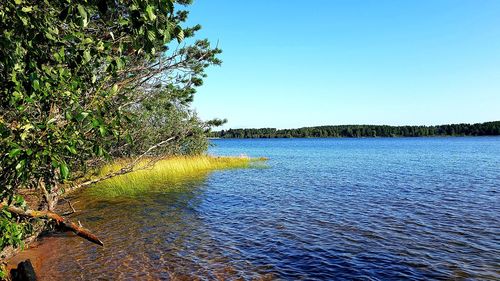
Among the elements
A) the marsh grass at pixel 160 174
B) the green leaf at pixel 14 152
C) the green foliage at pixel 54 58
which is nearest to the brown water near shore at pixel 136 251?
the marsh grass at pixel 160 174

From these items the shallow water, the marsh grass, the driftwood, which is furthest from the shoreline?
the driftwood

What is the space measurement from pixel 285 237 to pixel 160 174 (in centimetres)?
1880

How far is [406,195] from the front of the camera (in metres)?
23.8

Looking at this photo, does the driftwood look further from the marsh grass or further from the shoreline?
the marsh grass

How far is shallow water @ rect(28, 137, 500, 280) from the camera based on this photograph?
10680 mm

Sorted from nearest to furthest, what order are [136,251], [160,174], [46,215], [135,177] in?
1. [46,215]
2. [136,251]
3. [135,177]
4. [160,174]

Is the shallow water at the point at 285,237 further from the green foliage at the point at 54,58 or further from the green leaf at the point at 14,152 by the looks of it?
the green leaf at the point at 14,152

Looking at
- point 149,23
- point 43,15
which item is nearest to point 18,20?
point 43,15

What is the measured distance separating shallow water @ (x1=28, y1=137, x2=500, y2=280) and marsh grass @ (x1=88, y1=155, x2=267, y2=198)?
160cm

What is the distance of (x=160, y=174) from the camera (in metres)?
30.6

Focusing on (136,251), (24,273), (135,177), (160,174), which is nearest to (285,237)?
(136,251)

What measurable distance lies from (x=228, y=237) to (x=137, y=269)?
169 inches

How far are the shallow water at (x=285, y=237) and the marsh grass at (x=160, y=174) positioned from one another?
1601 millimetres

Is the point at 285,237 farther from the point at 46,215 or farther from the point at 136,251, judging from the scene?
the point at 46,215
